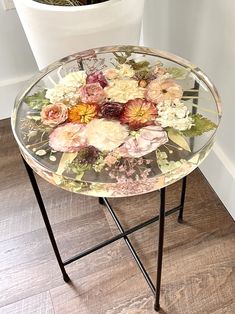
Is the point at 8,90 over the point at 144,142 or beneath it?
beneath

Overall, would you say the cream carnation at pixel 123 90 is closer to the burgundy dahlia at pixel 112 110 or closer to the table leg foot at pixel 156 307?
the burgundy dahlia at pixel 112 110

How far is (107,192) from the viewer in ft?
1.98

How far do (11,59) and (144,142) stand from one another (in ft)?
2.80

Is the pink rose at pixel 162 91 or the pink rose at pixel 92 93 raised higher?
the pink rose at pixel 92 93

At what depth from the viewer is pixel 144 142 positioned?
2.09 ft

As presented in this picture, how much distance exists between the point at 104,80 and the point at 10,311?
0.56 metres

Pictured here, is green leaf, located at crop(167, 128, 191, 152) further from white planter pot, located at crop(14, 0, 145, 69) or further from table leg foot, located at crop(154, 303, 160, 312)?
table leg foot, located at crop(154, 303, 160, 312)

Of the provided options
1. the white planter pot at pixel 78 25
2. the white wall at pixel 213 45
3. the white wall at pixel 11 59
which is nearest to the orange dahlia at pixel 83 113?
the white planter pot at pixel 78 25

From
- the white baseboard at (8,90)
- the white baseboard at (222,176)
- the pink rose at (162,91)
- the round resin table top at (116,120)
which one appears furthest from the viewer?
the white baseboard at (8,90)

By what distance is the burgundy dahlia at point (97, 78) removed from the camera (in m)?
0.76

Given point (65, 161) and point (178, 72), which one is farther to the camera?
point (178, 72)

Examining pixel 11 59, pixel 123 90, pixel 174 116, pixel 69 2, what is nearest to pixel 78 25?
pixel 69 2

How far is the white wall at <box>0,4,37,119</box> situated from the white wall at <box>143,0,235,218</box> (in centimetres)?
41

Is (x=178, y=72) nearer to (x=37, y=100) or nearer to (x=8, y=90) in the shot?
(x=37, y=100)
